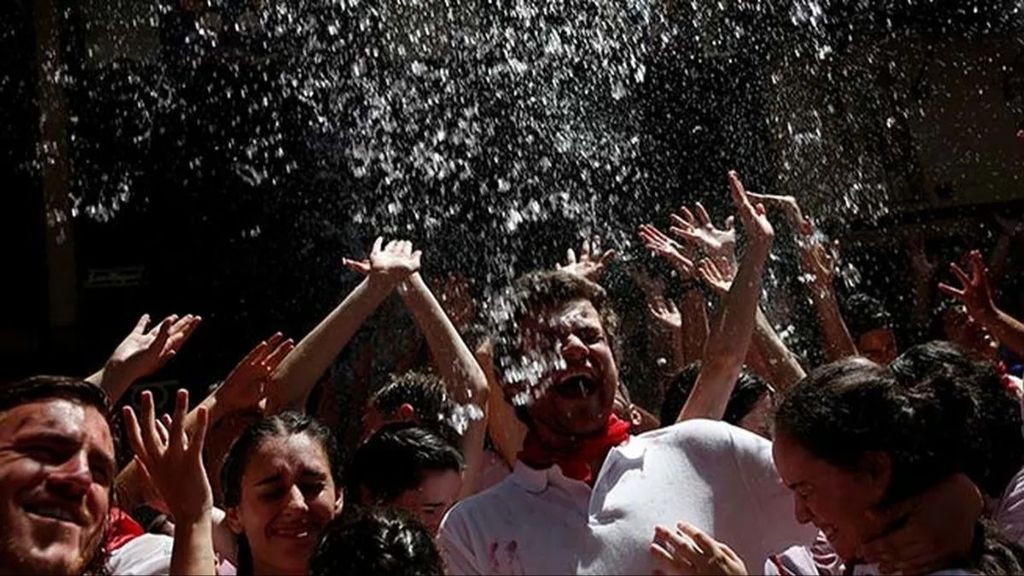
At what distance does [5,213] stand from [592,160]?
11.7ft

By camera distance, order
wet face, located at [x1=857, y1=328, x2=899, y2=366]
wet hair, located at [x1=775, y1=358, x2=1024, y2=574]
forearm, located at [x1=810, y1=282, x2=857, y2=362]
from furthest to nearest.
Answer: wet face, located at [x1=857, y1=328, x2=899, y2=366] < forearm, located at [x1=810, y1=282, x2=857, y2=362] < wet hair, located at [x1=775, y1=358, x2=1024, y2=574]

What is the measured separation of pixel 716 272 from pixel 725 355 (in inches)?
44.4

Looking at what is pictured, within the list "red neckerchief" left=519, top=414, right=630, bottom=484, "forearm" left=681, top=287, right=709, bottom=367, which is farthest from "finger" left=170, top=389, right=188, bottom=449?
"forearm" left=681, top=287, right=709, bottom=367

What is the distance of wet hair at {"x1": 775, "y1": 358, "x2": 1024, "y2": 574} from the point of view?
2.39 m

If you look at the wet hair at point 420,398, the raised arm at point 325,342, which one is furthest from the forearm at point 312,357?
the wet hair at point 420,398

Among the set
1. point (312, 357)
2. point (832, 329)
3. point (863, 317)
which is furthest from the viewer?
point (863, 317)

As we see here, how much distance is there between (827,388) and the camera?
98.7 inches

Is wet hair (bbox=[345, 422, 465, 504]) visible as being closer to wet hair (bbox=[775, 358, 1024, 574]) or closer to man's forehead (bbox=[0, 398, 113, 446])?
man's forehead (bbox=[0, 398, 113, 446])

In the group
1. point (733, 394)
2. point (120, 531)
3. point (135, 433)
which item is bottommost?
point (120, 531)

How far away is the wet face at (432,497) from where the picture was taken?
3.40 meters

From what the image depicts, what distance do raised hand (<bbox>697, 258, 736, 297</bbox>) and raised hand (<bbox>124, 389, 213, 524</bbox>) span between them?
2104 mm

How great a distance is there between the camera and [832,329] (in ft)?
15.8

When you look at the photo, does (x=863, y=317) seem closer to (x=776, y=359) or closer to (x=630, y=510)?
(x=776, y=359)

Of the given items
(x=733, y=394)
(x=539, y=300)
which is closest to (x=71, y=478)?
(x=539, y=300)
